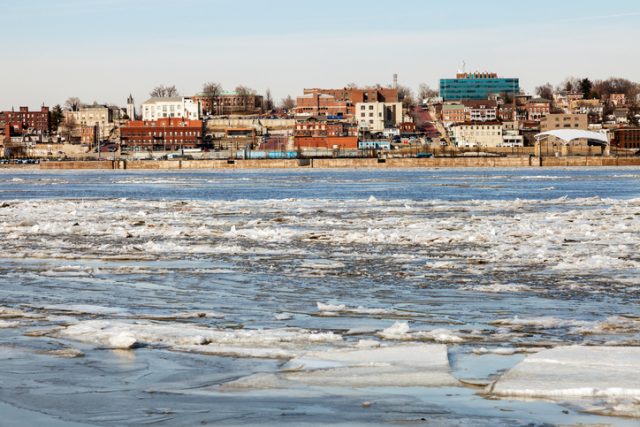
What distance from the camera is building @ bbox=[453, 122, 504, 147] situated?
6909 inches

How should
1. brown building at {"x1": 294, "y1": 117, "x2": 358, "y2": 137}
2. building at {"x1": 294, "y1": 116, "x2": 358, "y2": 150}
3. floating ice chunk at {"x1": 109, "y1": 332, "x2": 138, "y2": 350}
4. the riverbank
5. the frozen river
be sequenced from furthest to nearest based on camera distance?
brown building at {"x1": 294, "y1": 117, "x2": 358, "y2": 137} → building at {"x1": 294, "y1": 116, "x2": 358, "y2": 150} → the riverbank → floating ice chunk at {"x1": 109, "y1": 332, "x2": 138, "y2": 350} → the frozen river

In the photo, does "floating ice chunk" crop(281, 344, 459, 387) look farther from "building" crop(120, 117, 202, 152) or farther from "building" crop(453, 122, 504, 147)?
"building" crop(453, 122, 504, 147)

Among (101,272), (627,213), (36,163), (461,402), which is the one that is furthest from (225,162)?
(461,402)

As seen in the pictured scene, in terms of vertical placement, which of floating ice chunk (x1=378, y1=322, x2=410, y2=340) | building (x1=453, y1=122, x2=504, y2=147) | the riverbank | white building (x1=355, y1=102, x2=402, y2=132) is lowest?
the riverbank

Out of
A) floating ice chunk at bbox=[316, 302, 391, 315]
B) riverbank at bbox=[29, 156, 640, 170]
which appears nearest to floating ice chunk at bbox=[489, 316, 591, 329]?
floating ice chunk at bbox=[316, 302, 391, 315]

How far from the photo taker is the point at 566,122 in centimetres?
18688

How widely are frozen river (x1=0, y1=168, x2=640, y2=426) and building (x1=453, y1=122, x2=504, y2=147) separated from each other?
15602cm

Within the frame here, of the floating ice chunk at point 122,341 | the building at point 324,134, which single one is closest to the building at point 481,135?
the building at point 324,134

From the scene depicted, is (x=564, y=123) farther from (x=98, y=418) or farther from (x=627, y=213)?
(x=98, y=418)

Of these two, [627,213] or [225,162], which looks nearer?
[627,213]

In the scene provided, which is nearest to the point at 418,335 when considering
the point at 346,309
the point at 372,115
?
the point at 346,309

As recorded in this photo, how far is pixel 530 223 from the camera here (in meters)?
23.6

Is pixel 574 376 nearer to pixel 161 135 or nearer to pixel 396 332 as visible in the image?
pixel 396 332

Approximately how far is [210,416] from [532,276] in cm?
804
